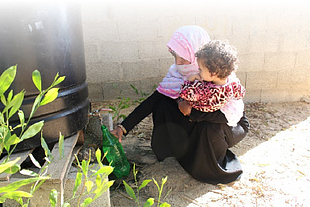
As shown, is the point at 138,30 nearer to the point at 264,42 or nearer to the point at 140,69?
the point at 140,69

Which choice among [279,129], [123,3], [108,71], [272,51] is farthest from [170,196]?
[272,51]

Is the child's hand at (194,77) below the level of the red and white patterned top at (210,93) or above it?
above

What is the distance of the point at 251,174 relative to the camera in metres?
2.03

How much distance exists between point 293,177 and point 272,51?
1922mm

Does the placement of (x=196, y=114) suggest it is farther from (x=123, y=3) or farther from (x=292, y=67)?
(x=292, y=67)

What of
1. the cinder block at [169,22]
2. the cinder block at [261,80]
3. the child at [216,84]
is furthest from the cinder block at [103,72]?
the child at [216,84]

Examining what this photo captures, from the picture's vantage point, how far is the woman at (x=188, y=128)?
1.88m

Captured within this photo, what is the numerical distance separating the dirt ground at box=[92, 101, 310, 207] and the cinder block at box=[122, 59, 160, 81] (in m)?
0.64

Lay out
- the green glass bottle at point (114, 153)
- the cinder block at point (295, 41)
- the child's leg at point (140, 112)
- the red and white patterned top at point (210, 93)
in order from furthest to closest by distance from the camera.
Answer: the cinder block at point (295, 41) → the child's leg at point (140, 112) → the green glass bottle at point (114, 153) → the red and white patterned top at point (210, 93)

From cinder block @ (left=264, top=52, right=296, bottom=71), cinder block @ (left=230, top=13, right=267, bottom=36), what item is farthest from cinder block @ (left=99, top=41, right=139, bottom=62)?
cinder block @ (left=264, top=52, right=296, bottom=71)

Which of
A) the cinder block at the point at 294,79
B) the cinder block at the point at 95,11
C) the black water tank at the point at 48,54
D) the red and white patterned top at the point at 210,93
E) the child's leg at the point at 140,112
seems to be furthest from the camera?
the cinder block at the point at 294,79

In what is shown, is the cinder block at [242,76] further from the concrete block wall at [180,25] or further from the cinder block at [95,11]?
the cinder block at [95,11]

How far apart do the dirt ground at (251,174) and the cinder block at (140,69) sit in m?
0.64

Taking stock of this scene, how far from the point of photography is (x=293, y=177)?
2.01m
